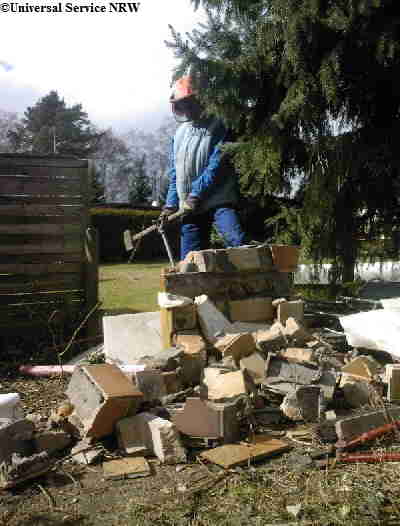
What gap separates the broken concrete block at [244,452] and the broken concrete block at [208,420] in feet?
0.24

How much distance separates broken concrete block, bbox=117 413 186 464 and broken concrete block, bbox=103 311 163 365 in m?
1.08

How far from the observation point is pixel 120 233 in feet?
59.9

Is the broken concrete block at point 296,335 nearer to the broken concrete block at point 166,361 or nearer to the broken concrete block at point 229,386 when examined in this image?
the broken concrete block at point 229,386

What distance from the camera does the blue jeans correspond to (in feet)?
12.9

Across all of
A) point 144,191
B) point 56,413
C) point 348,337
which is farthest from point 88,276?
point 144,191

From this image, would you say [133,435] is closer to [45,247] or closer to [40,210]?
[45,247]

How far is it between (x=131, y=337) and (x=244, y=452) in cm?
159

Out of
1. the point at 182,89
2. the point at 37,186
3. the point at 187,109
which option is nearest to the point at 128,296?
the point at 37,186

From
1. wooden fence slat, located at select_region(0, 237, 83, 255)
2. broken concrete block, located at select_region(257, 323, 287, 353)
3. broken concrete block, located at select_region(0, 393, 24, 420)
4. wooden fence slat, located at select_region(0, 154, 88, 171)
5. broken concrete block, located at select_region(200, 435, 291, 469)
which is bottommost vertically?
broken concrete block, located at select_region(200, 435, 291, 469)

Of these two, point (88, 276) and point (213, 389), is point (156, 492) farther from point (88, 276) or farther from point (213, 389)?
point (88, 276)

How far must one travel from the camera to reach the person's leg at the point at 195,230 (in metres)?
4.19

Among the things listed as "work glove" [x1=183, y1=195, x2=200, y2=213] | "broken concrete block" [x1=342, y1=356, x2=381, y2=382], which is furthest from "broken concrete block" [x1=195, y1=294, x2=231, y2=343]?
"work glove" [x1=183, y1=195, x2=200, y2=213]

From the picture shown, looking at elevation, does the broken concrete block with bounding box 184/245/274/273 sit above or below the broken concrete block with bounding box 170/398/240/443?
above

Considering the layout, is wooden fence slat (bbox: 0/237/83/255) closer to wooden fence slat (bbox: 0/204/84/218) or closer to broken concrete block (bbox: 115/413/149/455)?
wooden fence slat (bbox: 0/204/84/218)
